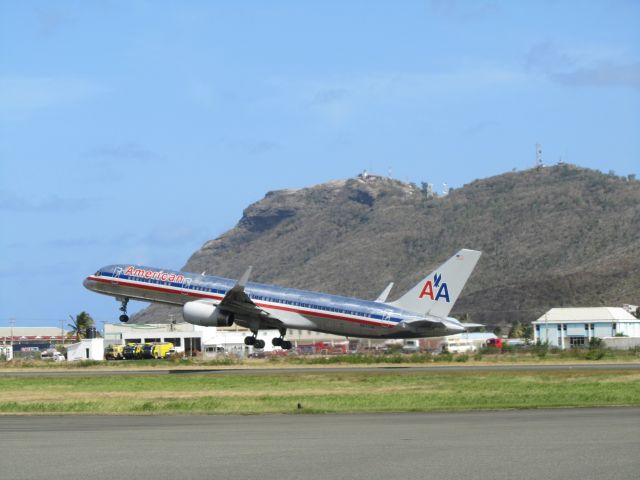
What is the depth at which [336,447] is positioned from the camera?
2461 centimetres

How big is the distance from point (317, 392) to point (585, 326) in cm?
10464

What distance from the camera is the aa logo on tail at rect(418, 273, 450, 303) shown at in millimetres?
67562

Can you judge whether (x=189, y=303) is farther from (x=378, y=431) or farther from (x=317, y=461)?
→ (x=317, y=461)

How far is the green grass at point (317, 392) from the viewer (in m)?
37.4

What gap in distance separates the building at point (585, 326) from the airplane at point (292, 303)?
73125mm

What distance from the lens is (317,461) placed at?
73.1 ft

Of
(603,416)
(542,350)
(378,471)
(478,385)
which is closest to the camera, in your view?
(378,471)

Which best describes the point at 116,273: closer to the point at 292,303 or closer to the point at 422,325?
the point at 292,303

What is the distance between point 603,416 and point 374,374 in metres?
26.0

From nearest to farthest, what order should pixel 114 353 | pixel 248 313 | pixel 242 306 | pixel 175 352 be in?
1. pixel 242 306
2. pixel 248 313
3. pixel 114 353
4. pixel 175 352

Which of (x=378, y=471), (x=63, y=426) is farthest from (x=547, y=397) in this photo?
(x=378, y=471)

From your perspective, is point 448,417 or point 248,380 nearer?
point 448,417

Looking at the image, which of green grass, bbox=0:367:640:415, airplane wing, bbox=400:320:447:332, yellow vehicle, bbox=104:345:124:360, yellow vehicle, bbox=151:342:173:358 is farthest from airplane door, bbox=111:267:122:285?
yellow vehicle, bbox=104:345:124:360

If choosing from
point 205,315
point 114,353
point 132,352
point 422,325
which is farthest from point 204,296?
point 114,353
